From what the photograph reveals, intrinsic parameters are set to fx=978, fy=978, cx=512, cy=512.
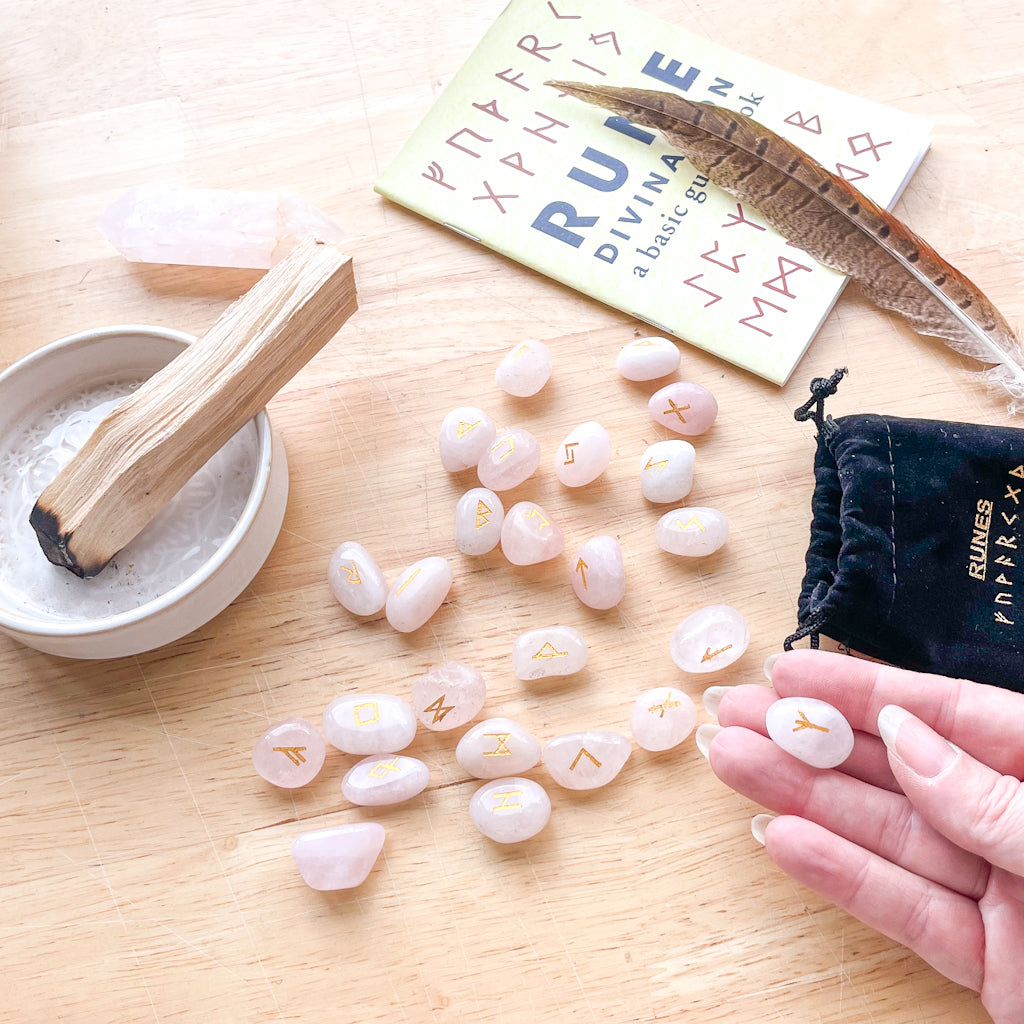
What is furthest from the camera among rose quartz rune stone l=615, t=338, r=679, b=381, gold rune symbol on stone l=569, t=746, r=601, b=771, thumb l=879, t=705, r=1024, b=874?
rose quartz rune stone l=615, t=338, r=679, b=381

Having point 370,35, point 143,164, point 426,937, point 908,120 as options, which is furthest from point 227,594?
point 908,120

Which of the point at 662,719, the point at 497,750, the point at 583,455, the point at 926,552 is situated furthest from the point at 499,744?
A: the point at 926,552

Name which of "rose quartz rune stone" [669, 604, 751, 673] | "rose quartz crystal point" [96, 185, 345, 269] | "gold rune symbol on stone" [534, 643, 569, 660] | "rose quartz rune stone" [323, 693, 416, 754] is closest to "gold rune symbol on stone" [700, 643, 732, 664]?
"rose quartz rune stone" [669, 604, 751, 673]

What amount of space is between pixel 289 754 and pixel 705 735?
11.9 inches

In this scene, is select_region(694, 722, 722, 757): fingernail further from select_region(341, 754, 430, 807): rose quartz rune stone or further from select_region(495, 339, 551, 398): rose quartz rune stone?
select_region(495, 339, 551, 398): rose quartz rune stone

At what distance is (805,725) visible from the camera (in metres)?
0.66

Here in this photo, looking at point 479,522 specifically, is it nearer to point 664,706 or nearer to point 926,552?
point 664,706

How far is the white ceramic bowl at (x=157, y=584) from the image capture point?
652 millimetres

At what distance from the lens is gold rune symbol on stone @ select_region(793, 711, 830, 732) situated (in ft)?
2.15

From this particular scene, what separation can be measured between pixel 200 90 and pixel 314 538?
1.52 ft

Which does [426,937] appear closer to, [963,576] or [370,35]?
[963,576]

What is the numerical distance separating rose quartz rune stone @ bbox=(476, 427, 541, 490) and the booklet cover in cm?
16

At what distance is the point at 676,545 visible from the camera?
0.76 meters

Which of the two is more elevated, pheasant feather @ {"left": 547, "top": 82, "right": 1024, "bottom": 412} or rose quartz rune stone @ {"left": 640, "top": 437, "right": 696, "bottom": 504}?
pheasant feather @ {"left": 547, "top": 82, "right": 1024, "bottom": 412}
